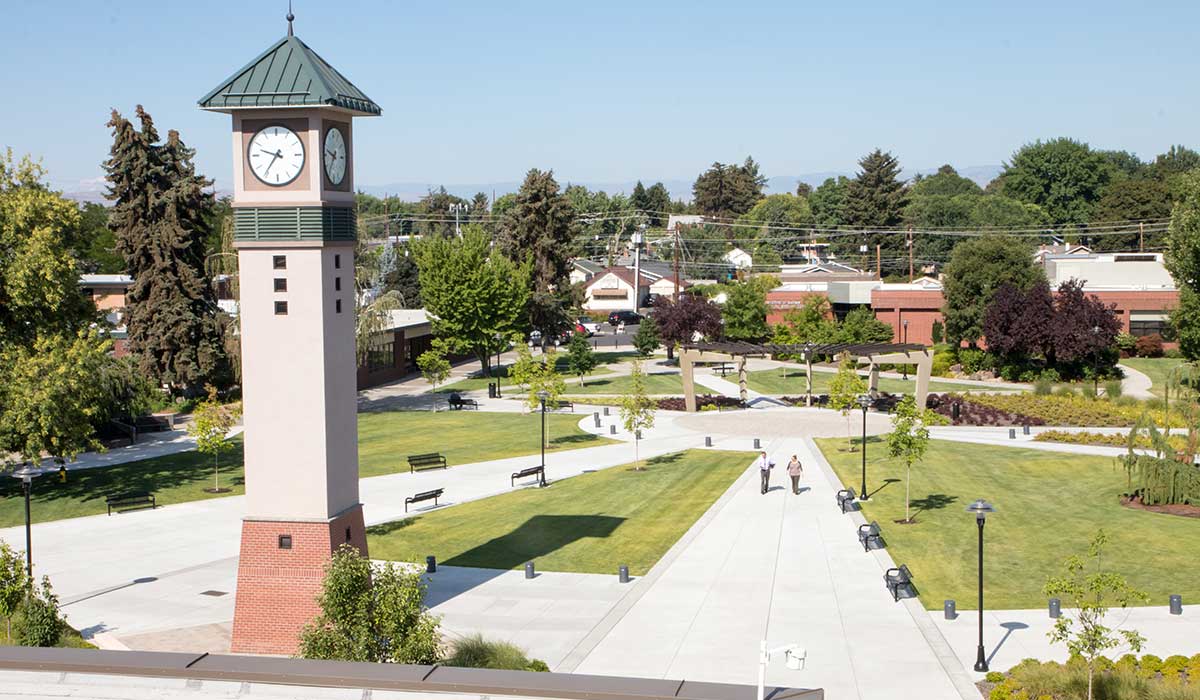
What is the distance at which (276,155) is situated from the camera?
77.8 feet

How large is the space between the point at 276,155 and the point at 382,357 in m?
47.8

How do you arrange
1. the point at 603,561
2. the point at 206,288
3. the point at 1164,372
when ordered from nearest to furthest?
the point at 603,561, the point at 206,288, the point at 1164,372

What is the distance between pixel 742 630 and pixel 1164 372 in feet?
168

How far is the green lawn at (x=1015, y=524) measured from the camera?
27.4 m

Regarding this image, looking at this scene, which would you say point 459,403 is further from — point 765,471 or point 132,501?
point 765,471

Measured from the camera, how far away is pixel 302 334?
77.6 feet

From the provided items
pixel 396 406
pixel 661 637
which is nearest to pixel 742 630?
pixel 661 637

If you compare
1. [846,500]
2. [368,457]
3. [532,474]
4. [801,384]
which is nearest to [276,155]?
[532,474]

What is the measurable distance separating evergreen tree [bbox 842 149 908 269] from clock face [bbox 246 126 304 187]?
116 metres

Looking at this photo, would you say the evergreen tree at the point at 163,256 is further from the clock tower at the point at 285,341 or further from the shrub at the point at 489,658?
the shrub at the point at 489,658

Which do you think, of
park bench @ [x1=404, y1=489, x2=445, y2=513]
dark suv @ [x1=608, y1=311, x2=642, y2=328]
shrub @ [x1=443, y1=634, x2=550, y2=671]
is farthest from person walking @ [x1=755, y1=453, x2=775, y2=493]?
dark suv @ [x1=608, y1=311, x2=642, y2=328]

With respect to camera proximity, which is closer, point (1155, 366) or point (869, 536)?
point (869, 536)

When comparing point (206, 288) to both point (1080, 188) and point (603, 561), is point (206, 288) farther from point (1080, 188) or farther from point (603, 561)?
point (1080, 188)

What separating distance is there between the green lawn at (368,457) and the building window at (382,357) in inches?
428
